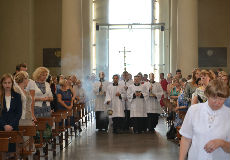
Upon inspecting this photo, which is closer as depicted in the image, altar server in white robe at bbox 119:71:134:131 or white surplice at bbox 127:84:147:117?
white surplice at bbox 127:84:147:117

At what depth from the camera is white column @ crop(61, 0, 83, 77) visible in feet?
74.9

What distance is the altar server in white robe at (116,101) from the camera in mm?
18734

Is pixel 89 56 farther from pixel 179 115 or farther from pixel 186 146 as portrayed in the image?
pixel 186 146

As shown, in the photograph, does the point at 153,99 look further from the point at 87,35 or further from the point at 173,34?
the point at 87,35

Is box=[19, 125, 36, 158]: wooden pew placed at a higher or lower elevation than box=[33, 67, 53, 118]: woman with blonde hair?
lower

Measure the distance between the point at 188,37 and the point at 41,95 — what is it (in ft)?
38.8

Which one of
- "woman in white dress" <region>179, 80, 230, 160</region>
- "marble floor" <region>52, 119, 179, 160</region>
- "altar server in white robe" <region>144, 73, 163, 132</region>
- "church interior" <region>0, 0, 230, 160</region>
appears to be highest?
"church interior" <region>0, 0, 230, 160</region>

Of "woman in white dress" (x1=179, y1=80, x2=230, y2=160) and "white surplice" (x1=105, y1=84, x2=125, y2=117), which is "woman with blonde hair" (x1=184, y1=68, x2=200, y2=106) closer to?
"white surplice" (x1=105, y1=84, x2=125, y2=117)

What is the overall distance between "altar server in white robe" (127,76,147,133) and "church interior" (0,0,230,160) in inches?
2.7

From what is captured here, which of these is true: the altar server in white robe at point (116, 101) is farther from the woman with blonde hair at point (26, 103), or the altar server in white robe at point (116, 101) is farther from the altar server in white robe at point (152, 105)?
the woman with blonde hair at point (26, 103)

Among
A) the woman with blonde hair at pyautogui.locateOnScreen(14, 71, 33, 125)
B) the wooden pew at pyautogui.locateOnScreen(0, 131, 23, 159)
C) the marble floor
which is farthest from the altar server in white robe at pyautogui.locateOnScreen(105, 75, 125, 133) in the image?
the wooden pew at pyautogui.locateOnScreen(0, 131, 23, 159)

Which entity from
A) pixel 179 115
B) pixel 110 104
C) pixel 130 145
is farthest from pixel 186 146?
pixel 110 104

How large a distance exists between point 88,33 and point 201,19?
5.77 meters

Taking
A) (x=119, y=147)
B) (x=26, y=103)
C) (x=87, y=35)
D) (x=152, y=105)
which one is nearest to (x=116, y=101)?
(x=152, y=105)
